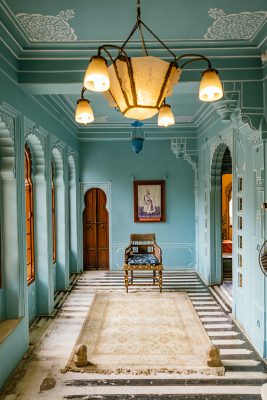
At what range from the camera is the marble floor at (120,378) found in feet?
13.1

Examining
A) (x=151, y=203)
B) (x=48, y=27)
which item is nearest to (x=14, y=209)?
(x=48, y=27)

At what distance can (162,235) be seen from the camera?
10266 mm

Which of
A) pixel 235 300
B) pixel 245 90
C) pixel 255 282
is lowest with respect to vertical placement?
pixel 235 300

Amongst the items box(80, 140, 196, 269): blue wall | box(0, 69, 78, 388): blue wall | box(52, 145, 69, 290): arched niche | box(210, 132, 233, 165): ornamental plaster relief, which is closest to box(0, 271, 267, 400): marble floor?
box(0, 69, 78, 388): blue wall

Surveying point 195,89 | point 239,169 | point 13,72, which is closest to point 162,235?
point 239,169

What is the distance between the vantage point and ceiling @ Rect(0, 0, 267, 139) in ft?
11.8

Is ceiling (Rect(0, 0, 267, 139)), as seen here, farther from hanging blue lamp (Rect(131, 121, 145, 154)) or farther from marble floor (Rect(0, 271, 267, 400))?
marble floor (Rect(0, 271, 267, 400))

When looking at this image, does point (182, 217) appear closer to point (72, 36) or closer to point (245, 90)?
point (245, 90)

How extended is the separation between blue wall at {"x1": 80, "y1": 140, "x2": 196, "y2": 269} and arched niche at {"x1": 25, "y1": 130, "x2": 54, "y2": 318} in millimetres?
3902

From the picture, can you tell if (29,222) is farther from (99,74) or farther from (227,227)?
(227,227)

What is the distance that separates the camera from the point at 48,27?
399cm

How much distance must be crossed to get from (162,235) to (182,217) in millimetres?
797

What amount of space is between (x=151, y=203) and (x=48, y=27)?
6.76 meters

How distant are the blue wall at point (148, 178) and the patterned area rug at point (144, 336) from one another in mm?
2692
